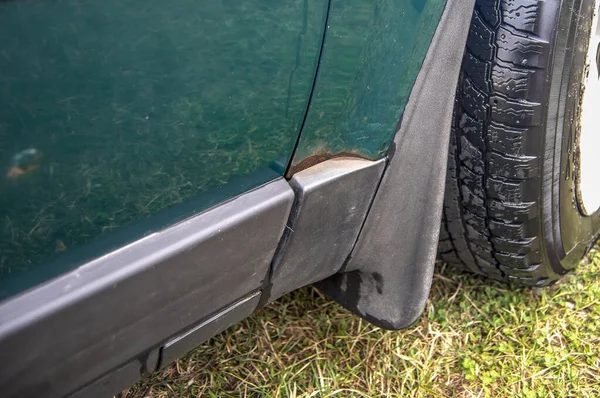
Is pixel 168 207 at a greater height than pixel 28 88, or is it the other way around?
pixel 28 88

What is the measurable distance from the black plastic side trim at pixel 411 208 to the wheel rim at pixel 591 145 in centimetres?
61

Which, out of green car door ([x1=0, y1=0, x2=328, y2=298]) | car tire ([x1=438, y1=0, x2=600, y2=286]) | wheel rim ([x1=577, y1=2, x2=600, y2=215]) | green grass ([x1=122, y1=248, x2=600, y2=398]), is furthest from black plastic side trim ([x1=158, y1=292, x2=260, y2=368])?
wheel rim ([x1=577, y1=2, x2=600, y2=215])

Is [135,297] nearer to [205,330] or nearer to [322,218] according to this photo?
[205,330]

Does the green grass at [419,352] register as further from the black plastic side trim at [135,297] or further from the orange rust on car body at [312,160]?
the orange rust on car body at [312,160]

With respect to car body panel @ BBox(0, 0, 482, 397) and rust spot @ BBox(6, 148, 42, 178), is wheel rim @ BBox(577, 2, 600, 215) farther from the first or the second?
rust spot @ BBox(6, 148, 42, 178)

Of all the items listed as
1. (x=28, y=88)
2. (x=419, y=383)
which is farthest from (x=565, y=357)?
(x=28, y=88)

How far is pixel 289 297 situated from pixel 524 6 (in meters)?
1.04

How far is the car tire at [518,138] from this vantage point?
1.32m

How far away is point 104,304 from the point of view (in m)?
0.94

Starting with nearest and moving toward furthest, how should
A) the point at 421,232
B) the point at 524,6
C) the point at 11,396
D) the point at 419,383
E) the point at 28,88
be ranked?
1. the point at 28,88
2. the point at 11,396
3. the point at 524,6
4. the point at 421,232
5. the point at 419,383

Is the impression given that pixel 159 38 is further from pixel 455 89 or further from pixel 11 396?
pixel 455 89

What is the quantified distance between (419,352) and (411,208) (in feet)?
1.85

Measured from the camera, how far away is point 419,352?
5.76 ft

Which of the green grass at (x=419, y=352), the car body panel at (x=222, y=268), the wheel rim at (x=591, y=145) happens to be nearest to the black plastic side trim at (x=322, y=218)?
the car body panel at (x=222, y=268)
